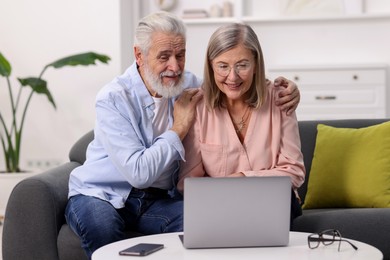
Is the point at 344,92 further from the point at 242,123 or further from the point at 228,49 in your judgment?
the point at 228,49

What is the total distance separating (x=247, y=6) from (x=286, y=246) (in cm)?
484

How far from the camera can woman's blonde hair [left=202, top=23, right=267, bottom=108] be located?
2.91 m

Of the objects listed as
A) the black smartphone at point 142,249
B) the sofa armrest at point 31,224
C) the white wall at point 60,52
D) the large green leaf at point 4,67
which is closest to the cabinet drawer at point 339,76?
the white wall at point 60,52

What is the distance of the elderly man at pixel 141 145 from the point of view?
112 inches

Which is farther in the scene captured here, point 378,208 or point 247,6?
point 247,6

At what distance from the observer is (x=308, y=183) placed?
346 cm

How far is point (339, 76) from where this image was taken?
6.53 meters

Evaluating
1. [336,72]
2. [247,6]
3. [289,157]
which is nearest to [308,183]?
[289,157]

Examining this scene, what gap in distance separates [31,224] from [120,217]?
342 millimetres

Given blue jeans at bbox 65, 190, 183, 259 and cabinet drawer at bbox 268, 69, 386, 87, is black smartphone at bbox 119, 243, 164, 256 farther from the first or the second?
cabinet drawer at bbox 268, 69, 386, 87

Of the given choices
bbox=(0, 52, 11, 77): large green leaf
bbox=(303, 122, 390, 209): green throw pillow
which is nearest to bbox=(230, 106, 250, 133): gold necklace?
bbox=(303, 122, 390, 209): green throw pillow

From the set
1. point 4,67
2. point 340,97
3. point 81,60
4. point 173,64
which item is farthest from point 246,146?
point 340,97

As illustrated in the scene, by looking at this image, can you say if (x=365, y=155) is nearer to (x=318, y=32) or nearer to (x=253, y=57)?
(x=253, y=57)

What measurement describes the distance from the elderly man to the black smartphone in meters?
0.54
